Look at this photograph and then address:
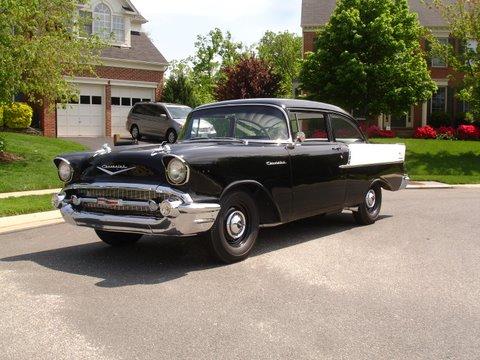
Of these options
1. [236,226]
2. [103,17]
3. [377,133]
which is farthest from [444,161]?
[103,17]

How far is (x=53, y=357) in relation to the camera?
3.93 m

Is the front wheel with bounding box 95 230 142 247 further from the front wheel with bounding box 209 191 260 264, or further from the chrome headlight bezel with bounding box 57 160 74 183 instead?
the front wheel with bounding box 209 191 260 264

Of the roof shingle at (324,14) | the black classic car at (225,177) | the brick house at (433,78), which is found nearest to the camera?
the black classic car at (225,177)

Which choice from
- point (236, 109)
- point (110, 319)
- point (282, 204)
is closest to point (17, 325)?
point (110, 319)

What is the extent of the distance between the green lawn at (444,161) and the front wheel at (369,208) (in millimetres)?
8836

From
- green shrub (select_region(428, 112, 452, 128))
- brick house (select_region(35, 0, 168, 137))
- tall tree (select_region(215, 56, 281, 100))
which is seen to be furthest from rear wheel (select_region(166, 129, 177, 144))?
green shrub (select_region(428, 112, 452, 128))

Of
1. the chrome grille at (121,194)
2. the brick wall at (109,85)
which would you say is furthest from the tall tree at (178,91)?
the chrome grille at (121,194)

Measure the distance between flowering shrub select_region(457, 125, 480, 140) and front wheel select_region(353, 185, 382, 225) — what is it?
77.8ft

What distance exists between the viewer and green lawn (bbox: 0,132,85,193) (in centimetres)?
1388

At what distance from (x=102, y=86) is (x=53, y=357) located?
27163 mm

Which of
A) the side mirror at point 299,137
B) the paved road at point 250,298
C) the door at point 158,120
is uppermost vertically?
the door at point 158,120

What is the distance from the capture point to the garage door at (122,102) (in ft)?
99.7

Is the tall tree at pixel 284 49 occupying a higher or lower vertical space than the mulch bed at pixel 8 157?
higher

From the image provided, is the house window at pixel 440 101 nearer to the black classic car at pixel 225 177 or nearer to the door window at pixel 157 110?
the door window at pixel 157 110
